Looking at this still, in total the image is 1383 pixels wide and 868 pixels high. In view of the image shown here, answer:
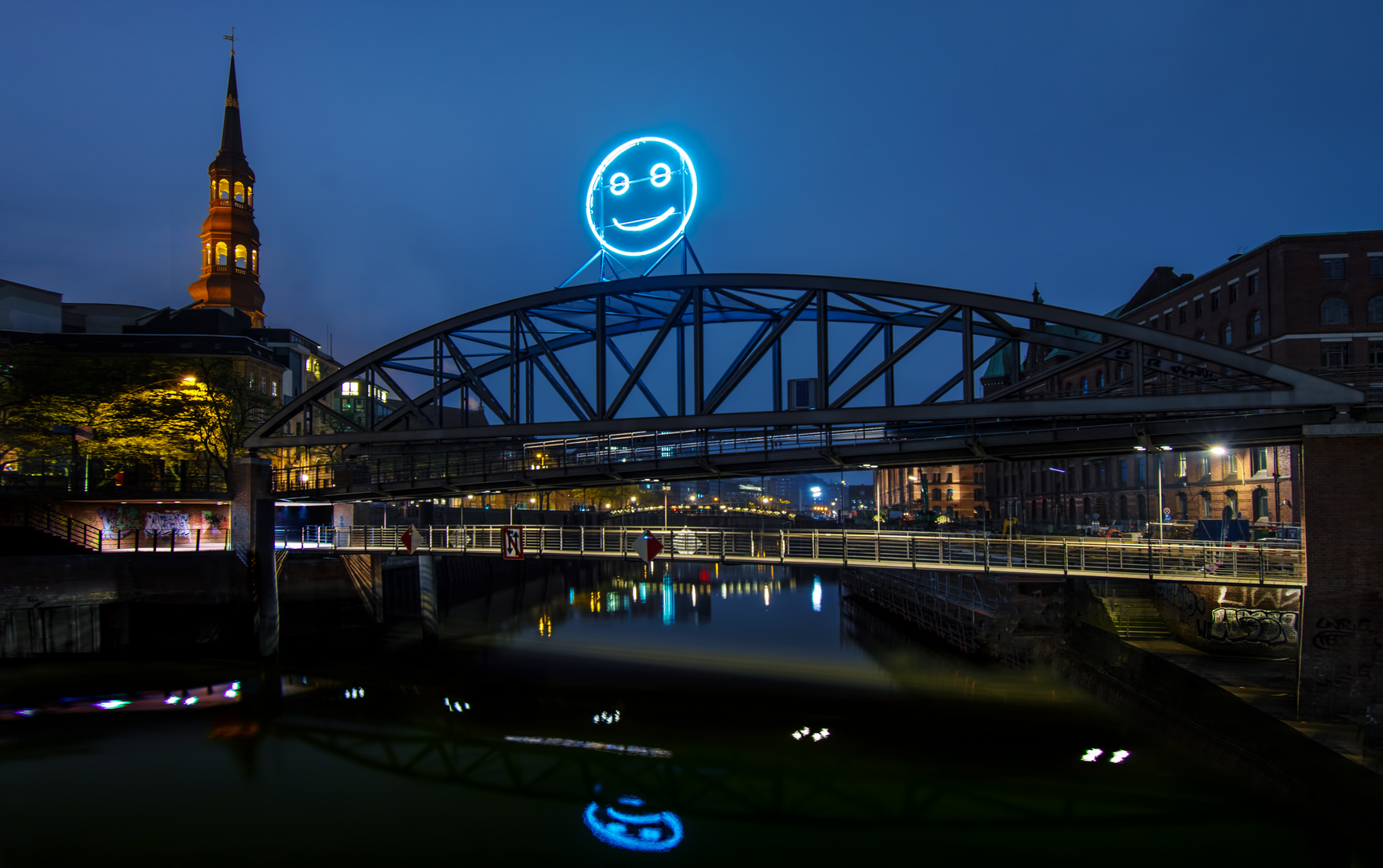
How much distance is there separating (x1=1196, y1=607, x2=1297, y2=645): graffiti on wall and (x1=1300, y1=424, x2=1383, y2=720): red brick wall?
801 centimetres

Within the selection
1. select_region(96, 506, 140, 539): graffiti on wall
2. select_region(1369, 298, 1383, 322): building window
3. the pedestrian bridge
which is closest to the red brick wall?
the pedestrian bridge

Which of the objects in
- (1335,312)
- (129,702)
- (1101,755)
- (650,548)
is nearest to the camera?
(1101,755)

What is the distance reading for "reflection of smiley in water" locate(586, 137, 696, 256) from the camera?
3744 cm

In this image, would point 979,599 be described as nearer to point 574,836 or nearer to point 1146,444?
point 1146,444

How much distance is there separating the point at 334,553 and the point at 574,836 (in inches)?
1100

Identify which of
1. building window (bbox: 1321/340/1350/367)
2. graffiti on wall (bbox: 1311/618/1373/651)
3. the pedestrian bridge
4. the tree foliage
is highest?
building window (bbox: 1321/340/1350/367)

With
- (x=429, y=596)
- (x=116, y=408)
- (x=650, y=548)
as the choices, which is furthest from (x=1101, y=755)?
(x=116, y=408)

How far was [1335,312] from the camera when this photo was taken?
58656 millimetres

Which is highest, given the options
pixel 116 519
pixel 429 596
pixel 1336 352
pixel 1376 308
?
pixel 1376 308

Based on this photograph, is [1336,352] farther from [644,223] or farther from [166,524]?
[166,524]

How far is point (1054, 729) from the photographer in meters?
27.6

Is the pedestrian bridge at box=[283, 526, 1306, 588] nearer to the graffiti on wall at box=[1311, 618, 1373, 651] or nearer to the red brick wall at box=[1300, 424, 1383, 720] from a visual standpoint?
the red brick wall at box=[1300, 424, 1383, 720]

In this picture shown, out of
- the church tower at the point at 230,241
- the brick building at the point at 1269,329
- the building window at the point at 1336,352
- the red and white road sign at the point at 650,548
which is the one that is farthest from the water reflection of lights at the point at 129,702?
the church tower at the point at 230,241

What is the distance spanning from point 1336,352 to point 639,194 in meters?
52.3
